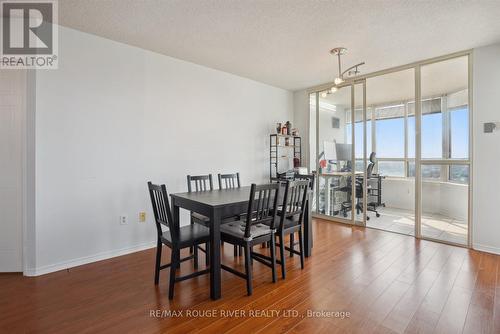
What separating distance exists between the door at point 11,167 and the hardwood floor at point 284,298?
0.25 m

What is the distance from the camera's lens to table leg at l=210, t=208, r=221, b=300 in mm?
2131

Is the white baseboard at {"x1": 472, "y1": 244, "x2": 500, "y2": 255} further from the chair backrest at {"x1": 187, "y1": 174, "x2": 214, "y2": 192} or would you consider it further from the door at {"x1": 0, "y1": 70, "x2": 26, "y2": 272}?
the door at {"x1": 0, "y1": 70, "x2": 26, "y2": 272}

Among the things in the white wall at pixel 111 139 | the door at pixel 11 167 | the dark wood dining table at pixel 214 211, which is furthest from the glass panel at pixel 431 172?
the door at pixel 11 167

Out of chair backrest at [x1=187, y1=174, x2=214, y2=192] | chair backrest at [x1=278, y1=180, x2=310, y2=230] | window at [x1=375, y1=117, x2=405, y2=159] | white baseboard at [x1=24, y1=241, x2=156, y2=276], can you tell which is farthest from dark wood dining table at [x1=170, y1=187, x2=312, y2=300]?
window at [x1=375, y1=117, x2=405, y2=159]

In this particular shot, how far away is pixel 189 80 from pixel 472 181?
4.11 m

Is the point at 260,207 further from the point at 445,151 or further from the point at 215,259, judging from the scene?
the point at 445,151

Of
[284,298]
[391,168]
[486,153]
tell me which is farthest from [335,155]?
[284,298]

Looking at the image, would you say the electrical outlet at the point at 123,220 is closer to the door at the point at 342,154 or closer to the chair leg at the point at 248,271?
the chair leg at the point at 248,271

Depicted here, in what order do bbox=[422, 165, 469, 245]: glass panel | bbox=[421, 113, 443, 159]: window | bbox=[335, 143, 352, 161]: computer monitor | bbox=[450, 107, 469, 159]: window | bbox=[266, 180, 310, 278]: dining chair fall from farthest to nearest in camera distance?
bbox=[335, 143, 352, 161]: computer monitor < bbox=[421, 113, 443, 159]: window < bbox=[422, 165, 469, 245]: glass panel < bbox=[450, 107, 469, 159]: window < bbox=[266, 180, 310, 278]: dining chair

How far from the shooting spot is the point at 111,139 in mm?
3021

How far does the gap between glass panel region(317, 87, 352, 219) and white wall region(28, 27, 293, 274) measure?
2166 mm

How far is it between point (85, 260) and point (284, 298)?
2.27 meters

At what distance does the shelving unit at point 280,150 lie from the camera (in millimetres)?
4969

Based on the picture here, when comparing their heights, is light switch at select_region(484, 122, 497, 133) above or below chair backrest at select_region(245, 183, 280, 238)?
above
